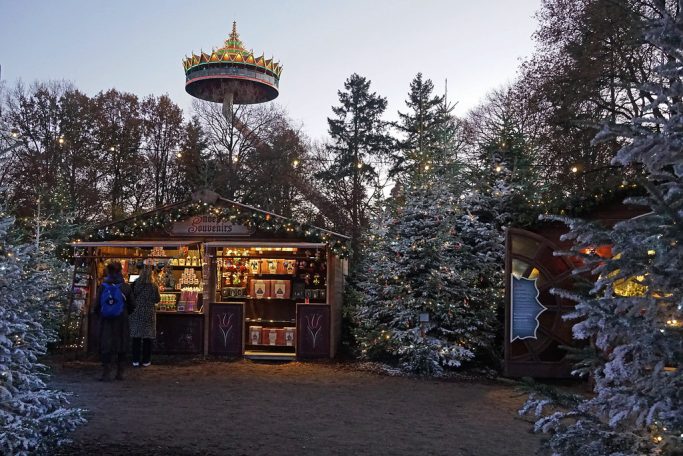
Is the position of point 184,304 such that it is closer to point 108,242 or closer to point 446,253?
point 108,242

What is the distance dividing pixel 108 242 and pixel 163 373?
3.41m

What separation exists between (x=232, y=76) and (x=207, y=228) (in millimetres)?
24027

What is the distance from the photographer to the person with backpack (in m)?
12.2

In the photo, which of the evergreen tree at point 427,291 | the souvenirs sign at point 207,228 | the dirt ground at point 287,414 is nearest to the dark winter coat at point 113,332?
the dirt ground at point 287,414

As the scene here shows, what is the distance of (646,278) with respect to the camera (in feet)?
11.5

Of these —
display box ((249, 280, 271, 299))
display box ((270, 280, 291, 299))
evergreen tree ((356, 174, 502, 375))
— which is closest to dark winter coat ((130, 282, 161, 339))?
display box ((249, 280, 271, 299))

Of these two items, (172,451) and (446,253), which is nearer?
(172,451)

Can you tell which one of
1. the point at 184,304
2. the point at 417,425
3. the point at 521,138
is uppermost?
the point at 521,138

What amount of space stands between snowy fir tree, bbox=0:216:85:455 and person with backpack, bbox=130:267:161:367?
6.62 m

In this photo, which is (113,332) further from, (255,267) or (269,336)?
(255,267)

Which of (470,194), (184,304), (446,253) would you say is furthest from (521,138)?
(184,304)

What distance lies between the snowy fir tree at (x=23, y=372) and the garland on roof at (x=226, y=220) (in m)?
7.77

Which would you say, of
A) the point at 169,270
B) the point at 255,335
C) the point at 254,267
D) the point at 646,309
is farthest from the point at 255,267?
the point at 646,309

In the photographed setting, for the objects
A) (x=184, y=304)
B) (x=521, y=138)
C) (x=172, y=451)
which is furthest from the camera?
(x=521, y=138)
